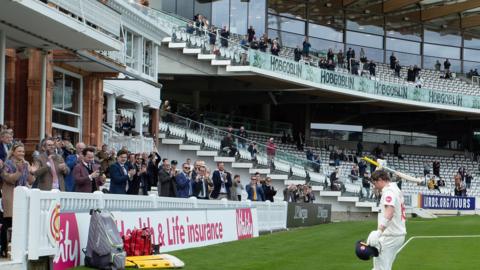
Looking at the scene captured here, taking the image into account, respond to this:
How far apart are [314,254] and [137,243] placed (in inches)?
204

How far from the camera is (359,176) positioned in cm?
4519

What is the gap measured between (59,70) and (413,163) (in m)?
35.7

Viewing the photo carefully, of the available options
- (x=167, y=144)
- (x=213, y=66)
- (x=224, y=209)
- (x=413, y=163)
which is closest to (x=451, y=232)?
(x=224, y=209)

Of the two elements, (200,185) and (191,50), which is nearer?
(200,185)

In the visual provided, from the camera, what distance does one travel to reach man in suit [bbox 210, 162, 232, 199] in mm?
25106

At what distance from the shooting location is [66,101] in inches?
1022

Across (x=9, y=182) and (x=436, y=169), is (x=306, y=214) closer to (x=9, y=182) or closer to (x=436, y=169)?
(x=436, y=169)

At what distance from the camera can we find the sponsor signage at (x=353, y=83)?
44875 mm

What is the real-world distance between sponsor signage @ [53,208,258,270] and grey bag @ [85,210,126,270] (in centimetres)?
25

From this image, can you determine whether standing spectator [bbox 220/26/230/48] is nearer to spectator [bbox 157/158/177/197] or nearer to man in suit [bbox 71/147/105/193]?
spectator [bbox 157/158/177/197]

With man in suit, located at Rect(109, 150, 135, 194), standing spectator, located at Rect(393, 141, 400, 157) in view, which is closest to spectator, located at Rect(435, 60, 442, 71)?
standing spectator, located at Rect(393, 141, 400, 157)

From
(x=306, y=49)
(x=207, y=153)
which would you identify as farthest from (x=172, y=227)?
(x=306, y=49)

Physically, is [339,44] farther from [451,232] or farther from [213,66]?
[451,232]

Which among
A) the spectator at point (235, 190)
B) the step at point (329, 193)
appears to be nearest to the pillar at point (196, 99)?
the step at point (329, 193)
